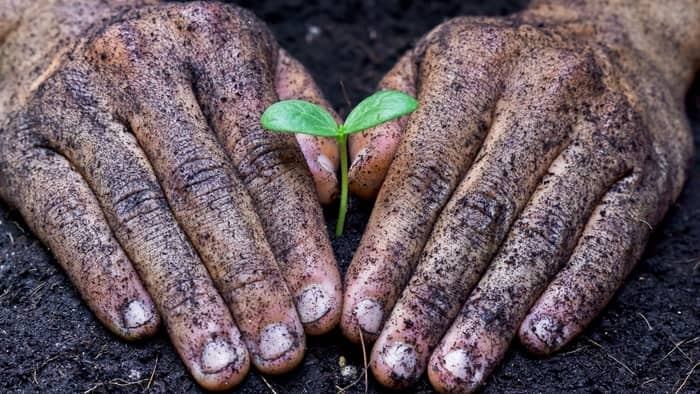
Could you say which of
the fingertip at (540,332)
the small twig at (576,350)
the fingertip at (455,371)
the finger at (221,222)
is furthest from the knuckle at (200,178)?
the small twig at (576,350)

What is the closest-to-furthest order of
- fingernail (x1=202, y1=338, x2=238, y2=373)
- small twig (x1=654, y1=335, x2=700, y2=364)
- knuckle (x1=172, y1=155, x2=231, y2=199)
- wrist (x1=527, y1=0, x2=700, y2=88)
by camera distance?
1. fingernail (x1=202, y1=338, x2=238, y2=373)
2. knuckle (x1=172, y1=155, x2=231, y2=199)
3. small twig (x1=654, y1=335, x2=700, y2=364)
4. wrist (x1=527, y1=0, x2=700, y2=88)

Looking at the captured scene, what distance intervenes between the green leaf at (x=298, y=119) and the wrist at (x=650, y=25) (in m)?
0.95

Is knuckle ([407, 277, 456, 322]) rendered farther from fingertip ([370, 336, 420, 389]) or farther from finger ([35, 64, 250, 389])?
finger ([35, 64, 250, 389])

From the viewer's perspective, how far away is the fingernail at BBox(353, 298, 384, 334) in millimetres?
1396

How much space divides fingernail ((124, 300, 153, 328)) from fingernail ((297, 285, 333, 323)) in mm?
310

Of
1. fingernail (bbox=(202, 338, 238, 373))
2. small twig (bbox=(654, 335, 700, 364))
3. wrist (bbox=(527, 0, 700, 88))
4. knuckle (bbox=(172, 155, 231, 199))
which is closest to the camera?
fingernail (bbox=(202, 338, 238, 373))

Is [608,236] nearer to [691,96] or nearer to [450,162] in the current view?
[450,162]

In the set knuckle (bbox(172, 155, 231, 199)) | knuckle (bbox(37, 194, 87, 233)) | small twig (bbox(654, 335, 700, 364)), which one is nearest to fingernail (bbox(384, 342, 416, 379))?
knuckle (bbox(172, 155, 231, 199))

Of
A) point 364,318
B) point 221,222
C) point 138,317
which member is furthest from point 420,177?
point 138,317

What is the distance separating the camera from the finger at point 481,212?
4.51ft

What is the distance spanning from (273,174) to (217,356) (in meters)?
0.40

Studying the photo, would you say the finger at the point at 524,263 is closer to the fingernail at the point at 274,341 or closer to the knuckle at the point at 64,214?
the fingernail at the point at 274,341

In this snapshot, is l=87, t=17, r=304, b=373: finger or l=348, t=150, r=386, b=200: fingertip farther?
l=348, t=150, r=386, b=200: fingertip

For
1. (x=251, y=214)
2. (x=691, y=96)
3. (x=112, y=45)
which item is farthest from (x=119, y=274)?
(x=691, y=96)
